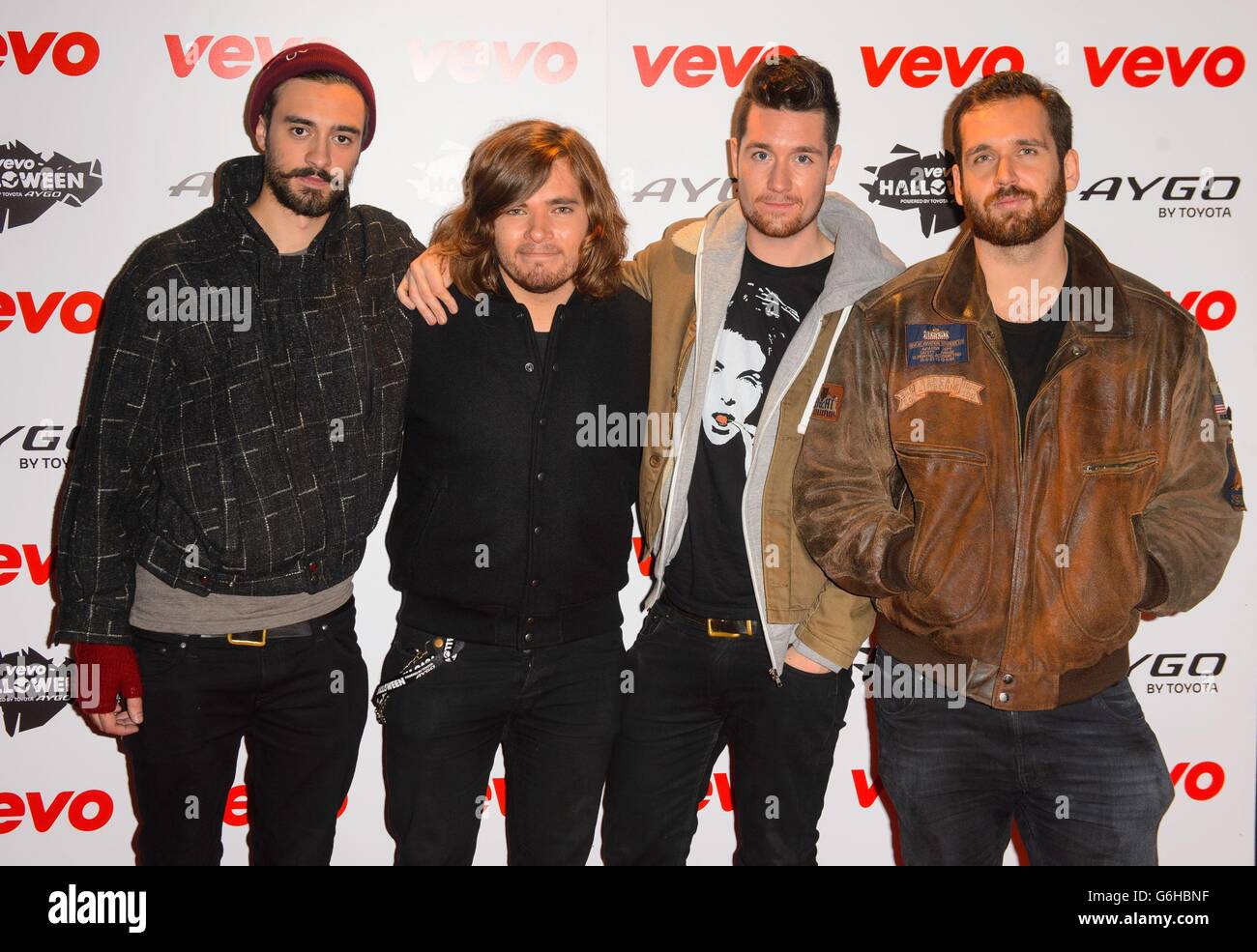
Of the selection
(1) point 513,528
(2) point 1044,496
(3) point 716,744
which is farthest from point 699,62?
(3) point 716,744

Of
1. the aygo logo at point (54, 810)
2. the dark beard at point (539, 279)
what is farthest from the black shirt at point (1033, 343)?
the aygo logo at point (54, 810)

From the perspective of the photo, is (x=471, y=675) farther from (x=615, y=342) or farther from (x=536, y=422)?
(x=615, y=342)

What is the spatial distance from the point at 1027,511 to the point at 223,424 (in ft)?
6.19

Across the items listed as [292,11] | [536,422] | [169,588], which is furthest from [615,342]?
[292,11]

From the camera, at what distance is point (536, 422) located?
2.41m

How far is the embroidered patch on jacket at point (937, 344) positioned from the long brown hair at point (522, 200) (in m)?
0.78

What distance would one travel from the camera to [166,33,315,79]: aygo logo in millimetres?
3021

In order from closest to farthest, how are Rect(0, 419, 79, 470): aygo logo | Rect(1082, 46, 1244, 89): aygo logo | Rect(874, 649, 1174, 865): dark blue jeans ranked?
Rect(874, 649, 1174, 865): dark blue jeans → Rect(0, 419, 79, 470): aygo logo → Rect(1082, 46, 1244, 89): aygo logo

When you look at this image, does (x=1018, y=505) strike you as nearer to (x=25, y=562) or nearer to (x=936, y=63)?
(x=936, y=63)

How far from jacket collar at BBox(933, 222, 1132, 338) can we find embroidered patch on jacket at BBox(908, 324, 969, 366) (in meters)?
0.03

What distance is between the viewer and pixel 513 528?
241 cm

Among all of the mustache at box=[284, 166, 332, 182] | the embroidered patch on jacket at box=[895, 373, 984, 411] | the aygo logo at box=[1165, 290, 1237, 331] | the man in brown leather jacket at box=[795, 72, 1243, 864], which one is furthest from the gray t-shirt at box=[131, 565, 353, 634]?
the aygo logo at box=[1165, 290, 1237, 331]

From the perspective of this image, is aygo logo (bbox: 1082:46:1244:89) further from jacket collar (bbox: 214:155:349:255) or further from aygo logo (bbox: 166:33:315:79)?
aygo logo (bbox: 166:33:315:79)

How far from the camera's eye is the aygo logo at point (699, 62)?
3113 mm
